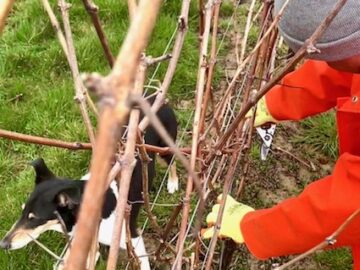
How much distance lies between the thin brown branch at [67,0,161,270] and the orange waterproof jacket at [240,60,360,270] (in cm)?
126

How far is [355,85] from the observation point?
5.65ft

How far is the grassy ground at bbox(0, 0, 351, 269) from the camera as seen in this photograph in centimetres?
264

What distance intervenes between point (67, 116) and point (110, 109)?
106 inches

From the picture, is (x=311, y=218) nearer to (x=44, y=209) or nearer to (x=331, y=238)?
(x=331, y=238)

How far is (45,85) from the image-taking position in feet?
10.5

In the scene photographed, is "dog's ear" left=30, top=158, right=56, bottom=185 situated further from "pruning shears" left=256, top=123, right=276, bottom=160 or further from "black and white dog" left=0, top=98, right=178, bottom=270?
"pruning shears" left=256, top=123, right=276, bottom=160

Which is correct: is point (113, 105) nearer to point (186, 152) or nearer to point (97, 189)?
point (97, 189)

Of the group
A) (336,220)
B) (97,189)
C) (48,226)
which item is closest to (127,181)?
(97,189)

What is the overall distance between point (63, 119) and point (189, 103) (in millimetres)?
630

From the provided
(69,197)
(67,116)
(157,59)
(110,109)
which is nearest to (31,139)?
(157,59)

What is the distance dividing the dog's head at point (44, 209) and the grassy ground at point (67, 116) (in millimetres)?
164

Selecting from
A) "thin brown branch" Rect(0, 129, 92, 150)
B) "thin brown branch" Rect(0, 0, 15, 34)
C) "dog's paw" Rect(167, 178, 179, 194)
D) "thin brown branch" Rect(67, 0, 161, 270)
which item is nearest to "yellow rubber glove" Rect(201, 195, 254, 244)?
"thin brown branch" Rect(0, 129, 92, 150)

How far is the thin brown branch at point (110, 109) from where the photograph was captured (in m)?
0.40

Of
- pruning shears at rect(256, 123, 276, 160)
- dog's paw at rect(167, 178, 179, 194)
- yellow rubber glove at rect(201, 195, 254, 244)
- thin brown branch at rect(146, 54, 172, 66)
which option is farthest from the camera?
dog's paw at rect(167, 178, 179, 194)
